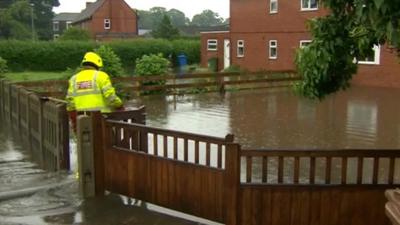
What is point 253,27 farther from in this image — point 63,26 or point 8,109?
point 63,26

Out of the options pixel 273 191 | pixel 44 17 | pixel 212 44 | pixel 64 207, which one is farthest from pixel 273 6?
pixel 44 17

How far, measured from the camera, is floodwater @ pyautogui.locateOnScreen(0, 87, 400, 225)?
20.5 ft

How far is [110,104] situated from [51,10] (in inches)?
3610

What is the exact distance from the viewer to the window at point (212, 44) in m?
37.7

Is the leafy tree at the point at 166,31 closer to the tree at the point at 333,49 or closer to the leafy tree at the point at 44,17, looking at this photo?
the leafy tree at the point at 44,17

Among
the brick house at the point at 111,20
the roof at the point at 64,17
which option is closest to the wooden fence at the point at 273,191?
the brick house at the point at 111,20

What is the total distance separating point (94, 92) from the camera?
23.4 feet

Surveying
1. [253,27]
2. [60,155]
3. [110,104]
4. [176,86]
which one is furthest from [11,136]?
[253,27]

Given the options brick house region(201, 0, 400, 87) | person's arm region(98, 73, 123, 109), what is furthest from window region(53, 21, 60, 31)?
person's arm region(98, 73, 123, 109)

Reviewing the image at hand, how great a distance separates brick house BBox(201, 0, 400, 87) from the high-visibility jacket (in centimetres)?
2037

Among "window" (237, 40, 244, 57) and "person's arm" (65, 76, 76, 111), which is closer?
"person's arm" (65, 76, 76, 111)

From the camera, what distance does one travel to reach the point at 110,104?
23.5ft

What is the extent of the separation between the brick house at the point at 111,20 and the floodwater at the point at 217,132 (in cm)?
4822

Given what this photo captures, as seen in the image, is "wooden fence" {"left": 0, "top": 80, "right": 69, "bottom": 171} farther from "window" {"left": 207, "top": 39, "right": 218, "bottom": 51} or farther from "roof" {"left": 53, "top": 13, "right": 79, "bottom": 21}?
"roof" {"left": 53, "top": 13, "right": 79, "bottom": 21}
